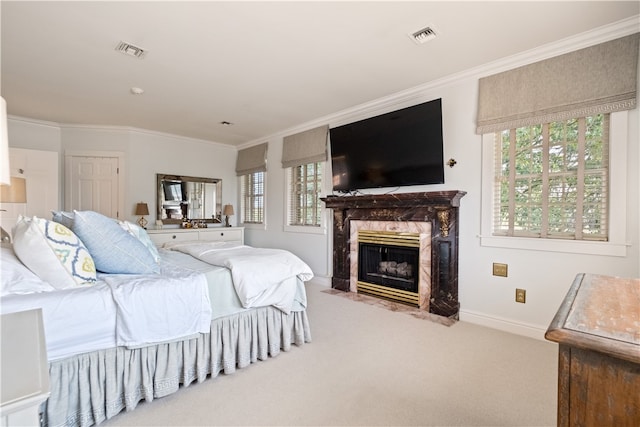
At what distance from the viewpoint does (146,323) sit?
65.3 inches

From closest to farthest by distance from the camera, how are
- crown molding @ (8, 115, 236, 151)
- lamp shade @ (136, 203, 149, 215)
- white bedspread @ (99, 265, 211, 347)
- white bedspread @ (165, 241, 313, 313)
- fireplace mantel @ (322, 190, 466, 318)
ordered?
1. white bedspread @ (99, 265, 211, 347)
2. white bedspread @ (165, 241, 313, 313)
3. fireplace mantel @ (322, 190, 466, 318)
4. crown molding @ (8, 115, 236, 151)
5. lamp shade @ (136, 203, 149, 215)

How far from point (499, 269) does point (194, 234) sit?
447cm

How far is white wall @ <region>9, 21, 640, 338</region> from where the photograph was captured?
7.71 ft

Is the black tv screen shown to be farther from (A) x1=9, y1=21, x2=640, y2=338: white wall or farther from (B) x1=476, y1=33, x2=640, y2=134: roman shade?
(B) x1=476, y1=33, x2=640, y2=134: roman shade

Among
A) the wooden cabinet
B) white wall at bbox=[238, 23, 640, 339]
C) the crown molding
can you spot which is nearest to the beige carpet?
white wall at bbox=[238, 23, 640, 339]

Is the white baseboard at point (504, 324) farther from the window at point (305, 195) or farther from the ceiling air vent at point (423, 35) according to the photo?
the ceiling air vent at point (423, 35)

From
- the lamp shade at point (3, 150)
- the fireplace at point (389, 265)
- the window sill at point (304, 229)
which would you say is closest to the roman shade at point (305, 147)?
the window sill at point (304, 229)

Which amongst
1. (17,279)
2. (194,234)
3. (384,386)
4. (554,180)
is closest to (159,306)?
(17,279)

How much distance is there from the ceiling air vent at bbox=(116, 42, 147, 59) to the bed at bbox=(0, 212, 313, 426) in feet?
5.43

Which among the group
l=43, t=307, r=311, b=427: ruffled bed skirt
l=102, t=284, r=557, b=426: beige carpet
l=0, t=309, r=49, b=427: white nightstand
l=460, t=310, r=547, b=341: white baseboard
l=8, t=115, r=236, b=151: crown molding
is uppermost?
l=8, t=115, r=236, b=151: crown molding

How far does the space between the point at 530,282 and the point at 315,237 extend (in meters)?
2.76

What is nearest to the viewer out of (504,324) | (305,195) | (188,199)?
(504,324)

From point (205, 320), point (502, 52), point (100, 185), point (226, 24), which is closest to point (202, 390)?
point (205, 320)

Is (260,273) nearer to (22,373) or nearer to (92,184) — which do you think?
(22,373)
